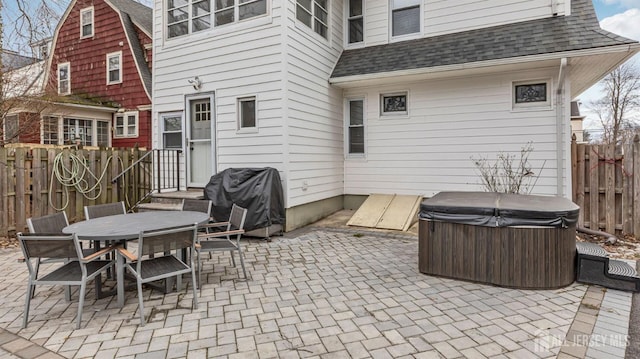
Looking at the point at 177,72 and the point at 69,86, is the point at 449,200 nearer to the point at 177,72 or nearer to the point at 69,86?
the point at 177,72

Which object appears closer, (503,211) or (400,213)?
(503,211)

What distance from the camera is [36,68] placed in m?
8.22

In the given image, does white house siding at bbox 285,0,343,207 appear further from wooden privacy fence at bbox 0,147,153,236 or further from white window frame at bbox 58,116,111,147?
white window frame at bbox 58,116,111,147

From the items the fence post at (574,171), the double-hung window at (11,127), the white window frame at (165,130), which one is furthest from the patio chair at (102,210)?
the fence post at (574,171)

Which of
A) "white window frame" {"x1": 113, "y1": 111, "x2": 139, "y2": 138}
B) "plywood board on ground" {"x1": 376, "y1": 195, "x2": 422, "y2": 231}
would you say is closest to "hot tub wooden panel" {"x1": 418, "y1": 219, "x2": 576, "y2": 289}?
"plywood board on ground" {"x1": 376, "y1": 195, "x2": 422, "y2": 231}

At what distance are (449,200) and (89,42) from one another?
1660 centimetres

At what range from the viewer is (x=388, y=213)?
24.2 ft

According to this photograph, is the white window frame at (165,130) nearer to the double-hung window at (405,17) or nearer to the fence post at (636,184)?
the double-hung window at (405,17)

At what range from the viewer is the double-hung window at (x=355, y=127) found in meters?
8.69

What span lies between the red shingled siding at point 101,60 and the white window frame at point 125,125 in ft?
0.70

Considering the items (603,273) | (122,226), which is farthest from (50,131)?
(603,273)

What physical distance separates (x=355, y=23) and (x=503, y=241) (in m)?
7.19

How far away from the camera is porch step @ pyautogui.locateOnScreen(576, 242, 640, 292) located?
3725mm

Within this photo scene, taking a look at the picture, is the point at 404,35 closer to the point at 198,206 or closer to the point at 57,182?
the point at 198,206
